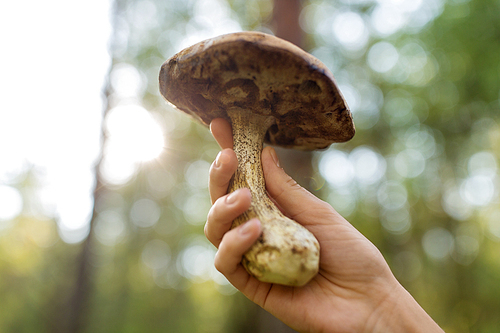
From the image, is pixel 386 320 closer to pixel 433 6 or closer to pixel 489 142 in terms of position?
pixel 433 6

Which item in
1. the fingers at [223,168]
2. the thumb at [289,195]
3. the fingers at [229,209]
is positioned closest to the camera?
the fingers at [229,209]

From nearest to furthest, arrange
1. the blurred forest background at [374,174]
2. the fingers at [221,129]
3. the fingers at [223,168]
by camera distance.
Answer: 1. the fingers at [223,168]
2. the fingers at [221,129]
3. the blurred forest background at [374,174]

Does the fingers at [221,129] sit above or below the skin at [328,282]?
above

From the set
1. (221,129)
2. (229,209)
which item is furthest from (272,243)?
(221,129)

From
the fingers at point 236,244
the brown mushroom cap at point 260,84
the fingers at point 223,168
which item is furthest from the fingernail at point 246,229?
the brown mushroom cap at point 260,84

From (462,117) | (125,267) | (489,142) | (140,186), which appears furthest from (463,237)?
(125,267)

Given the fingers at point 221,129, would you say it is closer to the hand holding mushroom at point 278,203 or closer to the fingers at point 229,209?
the hand holding mushroom at point 278,203

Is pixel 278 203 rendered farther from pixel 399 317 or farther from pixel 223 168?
pixel 399 317
